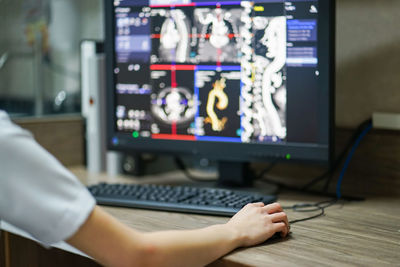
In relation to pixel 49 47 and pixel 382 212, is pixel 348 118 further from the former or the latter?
pixel 49 47

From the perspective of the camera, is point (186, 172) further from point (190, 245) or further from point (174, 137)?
point (190, 245)

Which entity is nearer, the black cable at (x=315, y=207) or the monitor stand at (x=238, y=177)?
the black cable at (x=315, y=207)

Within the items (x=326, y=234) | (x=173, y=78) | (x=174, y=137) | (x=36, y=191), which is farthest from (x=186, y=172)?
(x=36, y=191)

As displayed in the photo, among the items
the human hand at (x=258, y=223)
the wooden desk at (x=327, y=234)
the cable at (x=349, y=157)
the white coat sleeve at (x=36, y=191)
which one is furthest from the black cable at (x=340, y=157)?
the white coat sleeve at (x=36, y=191)

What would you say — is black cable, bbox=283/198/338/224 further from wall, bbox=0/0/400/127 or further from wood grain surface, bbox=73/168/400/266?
wall, bbox=0/0/400/127

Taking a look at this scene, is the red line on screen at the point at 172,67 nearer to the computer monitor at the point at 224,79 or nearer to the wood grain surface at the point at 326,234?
the computer monitor at the point at 224,79

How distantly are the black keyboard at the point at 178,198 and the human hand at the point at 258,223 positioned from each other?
114mm

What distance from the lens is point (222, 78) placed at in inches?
53.8

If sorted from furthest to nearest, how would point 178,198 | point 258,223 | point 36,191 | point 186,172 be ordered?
point 186,172
point 178,198
point 258,223
point 36,191

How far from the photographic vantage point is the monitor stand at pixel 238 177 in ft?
4.74

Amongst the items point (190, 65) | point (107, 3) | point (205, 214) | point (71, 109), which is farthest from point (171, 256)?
point (71, 109)

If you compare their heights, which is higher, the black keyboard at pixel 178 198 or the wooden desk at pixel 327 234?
the black keyboard at pixel 178 198

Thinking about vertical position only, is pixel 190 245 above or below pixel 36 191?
below

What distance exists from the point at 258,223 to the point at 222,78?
0.49m
